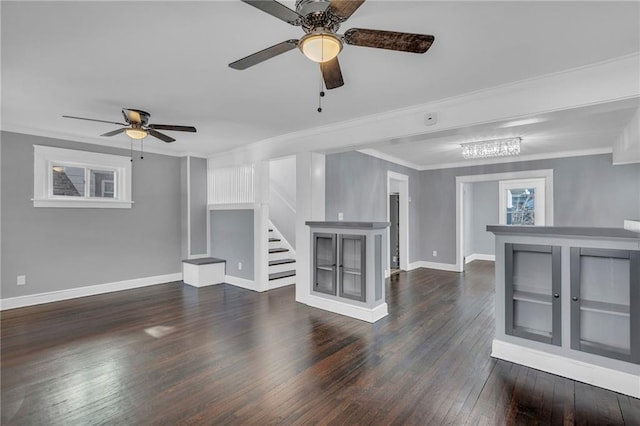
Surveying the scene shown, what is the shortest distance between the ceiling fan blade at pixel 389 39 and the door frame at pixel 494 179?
18.5 feet

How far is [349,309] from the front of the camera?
412 cm

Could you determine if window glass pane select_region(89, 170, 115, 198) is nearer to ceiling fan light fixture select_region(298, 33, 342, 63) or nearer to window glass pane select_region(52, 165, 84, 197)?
window glass pane select_region(52, 165, 84, 197)

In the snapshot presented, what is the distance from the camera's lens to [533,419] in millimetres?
2088

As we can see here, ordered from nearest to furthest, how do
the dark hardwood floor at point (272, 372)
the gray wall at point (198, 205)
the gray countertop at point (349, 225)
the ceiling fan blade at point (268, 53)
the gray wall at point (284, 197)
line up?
the ceiling fan blade at point (268, 53) < the dark hardwood floor at point (272, 372) < the gray countertop at point (349, 225) < the gray wall at point (198, 205) < the gray wall at point (284, 197)

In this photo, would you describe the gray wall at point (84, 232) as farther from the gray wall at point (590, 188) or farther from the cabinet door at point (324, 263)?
the gray wall at point (590, 188)

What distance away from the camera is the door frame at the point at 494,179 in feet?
19.8

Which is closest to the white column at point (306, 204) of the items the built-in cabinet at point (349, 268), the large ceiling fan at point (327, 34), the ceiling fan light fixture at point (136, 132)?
the built-in cabinet at point (349, 268)

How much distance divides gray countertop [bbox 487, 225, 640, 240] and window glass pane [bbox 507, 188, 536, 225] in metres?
6.88

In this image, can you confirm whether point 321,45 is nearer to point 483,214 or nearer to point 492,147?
point 492,147

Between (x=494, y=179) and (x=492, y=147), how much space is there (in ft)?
6.08

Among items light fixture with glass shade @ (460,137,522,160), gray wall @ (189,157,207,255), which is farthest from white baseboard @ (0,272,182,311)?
light fixture with glass shade @ (460,137,522,160)

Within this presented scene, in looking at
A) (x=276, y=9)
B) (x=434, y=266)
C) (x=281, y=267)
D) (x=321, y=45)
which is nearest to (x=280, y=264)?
(x=281, y=267)

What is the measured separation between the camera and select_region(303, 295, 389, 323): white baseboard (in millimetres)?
3928

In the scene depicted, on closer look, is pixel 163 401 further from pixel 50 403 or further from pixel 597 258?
pixel 597 258
